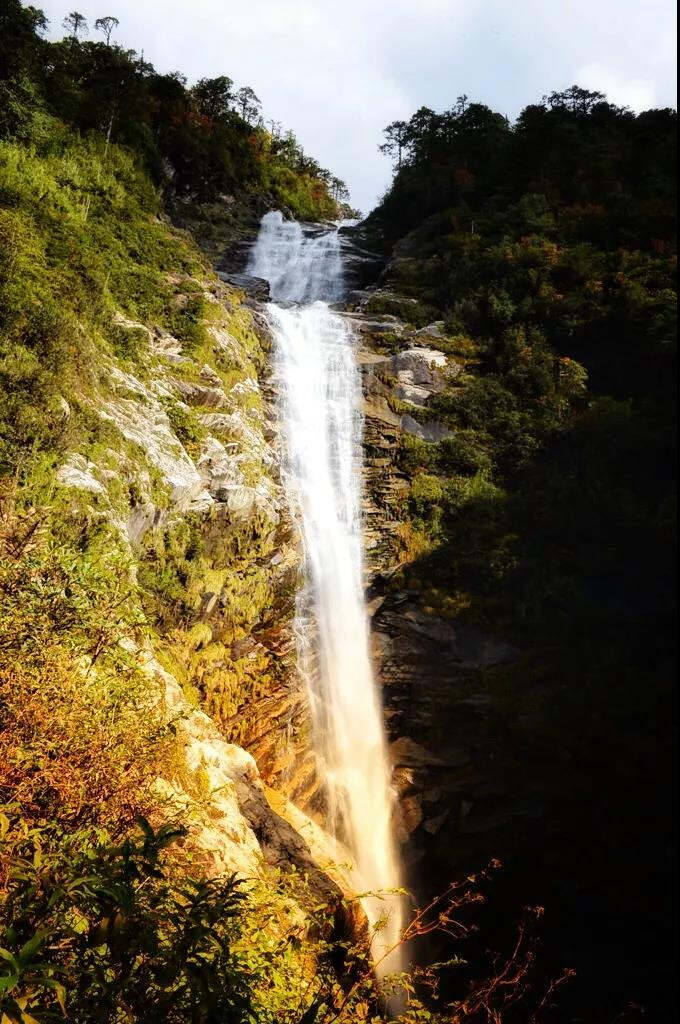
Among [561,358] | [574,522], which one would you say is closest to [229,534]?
[574,522]

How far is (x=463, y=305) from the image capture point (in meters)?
20.7

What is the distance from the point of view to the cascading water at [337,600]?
469 inches

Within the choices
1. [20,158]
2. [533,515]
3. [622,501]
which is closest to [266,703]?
[533,515]

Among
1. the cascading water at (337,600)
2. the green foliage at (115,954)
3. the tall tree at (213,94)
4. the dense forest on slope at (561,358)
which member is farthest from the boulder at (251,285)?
the green foliage at (115,954)

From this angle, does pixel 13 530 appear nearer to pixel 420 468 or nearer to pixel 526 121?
pixel 420 468

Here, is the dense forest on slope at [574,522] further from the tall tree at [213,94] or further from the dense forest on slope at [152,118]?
the tall tree at [213,94]

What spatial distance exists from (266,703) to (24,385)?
773cm

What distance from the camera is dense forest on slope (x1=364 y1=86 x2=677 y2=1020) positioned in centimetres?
1227

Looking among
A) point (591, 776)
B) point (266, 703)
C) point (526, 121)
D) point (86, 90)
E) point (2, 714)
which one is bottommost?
point (591, 776)

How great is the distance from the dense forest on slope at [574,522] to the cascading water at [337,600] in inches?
68.9

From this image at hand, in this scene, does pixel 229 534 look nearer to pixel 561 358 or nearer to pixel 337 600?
pixel 337 600

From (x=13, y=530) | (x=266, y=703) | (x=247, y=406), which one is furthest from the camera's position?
(x=247, y=406)

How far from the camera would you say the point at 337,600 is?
44.3 ft

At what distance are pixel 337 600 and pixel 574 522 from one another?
684 cm
